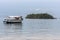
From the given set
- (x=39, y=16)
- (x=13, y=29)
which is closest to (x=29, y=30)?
(x=13, y=29)

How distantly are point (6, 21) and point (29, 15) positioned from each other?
129ft

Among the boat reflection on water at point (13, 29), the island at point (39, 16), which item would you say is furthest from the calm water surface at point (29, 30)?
the island at point (39, 16)

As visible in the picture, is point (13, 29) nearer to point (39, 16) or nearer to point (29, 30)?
point (29, 30)

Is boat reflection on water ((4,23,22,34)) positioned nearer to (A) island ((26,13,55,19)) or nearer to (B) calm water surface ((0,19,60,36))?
(B) calm water surface ((0,19,60,36))

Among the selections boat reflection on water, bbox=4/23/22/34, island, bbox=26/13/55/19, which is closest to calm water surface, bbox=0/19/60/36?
boat reflection on water, bbox=4/23/22/34

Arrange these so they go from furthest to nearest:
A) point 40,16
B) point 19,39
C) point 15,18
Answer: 1. point 40,16
2. point 15,18
3. point 19,39

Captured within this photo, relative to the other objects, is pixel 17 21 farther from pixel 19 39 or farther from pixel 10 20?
pixel 19 39

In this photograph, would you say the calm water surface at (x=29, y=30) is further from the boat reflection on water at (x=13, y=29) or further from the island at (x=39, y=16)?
the island at (x=39, y=16)

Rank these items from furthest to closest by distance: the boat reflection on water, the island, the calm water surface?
the island
the boat reflection on water
the calm water surface

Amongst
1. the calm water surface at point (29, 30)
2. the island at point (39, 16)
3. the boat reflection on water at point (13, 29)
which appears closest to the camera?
the calm water surface at point (29, 30)

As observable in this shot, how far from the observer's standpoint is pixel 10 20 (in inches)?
1802

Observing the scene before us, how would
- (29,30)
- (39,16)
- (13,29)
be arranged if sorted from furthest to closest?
(39,16) → (13,29) → (29,30)

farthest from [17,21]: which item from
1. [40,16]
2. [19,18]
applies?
[40,16]

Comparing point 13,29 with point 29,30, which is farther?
point 13,29
